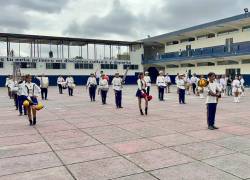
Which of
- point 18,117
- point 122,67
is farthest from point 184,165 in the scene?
point 122,67

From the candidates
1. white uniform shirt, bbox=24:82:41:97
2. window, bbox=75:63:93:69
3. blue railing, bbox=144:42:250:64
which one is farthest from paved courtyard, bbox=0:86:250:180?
window, bbox=75:63:93:69

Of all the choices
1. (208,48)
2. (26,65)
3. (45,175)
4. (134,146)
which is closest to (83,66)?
(26,65)

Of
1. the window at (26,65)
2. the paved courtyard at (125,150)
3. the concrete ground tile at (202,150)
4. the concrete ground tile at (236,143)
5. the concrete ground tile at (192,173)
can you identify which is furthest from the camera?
the window at (26,65)

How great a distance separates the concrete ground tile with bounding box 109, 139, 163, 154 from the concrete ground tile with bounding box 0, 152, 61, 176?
4.66 ft

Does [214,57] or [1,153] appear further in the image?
[214,57]

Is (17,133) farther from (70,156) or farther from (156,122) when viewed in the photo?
(156,122)

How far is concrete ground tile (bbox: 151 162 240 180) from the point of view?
4938mm

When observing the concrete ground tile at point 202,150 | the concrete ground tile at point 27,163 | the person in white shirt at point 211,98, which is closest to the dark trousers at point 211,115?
the person in white shirt at point 211,98

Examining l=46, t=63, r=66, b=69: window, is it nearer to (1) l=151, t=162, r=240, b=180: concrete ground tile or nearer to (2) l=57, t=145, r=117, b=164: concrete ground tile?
(2) l=57, t=145, r=117, b=164: concrete ground tile

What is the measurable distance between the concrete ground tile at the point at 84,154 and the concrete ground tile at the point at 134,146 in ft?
0.79

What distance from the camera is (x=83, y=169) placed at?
5445 millimetres

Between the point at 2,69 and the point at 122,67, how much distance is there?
1996cm

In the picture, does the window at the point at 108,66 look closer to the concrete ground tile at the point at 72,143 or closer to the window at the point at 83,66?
the window at the point at 83,66

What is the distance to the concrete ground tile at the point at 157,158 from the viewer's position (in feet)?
18.4
